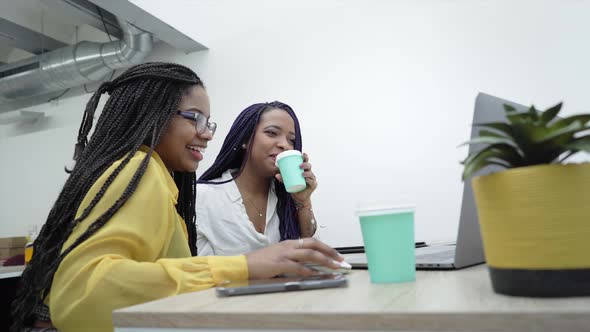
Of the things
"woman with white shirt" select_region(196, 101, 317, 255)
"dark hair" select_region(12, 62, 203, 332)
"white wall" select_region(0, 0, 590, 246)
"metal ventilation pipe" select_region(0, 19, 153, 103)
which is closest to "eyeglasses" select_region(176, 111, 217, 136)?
"dark hair" select_region(12, 62, 203, 332)

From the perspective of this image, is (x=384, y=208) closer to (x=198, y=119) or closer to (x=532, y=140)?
(x=532, y=140)

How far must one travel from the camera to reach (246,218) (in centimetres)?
182

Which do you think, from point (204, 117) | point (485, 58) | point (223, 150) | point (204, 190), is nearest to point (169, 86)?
point (204, 117)

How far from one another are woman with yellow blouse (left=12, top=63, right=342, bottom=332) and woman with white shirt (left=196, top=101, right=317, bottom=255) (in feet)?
2.16

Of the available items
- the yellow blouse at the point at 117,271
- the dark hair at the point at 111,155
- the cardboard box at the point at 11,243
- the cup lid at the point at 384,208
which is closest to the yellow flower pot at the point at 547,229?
the cup lid at the point at 384,208

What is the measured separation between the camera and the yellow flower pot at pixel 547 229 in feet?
1.49

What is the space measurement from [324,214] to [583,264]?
2.64 meters

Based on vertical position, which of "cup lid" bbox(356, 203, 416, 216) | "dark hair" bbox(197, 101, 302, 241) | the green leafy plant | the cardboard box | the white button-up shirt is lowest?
the cardboard box

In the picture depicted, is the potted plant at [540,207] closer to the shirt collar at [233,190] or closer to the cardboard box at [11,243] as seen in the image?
the shirt collar at [233,190]

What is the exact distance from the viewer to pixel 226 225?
1800 mm

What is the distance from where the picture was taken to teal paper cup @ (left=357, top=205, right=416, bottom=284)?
0.62 m

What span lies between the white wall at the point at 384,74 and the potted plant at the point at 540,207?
201 cm

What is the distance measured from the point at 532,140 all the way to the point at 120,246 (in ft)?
2.24

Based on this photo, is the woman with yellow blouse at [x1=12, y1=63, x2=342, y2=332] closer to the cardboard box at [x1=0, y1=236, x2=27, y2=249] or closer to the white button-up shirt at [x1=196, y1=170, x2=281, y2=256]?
the white button-up shirt at [x1=196, y1=170, x2=281, y2=256]
